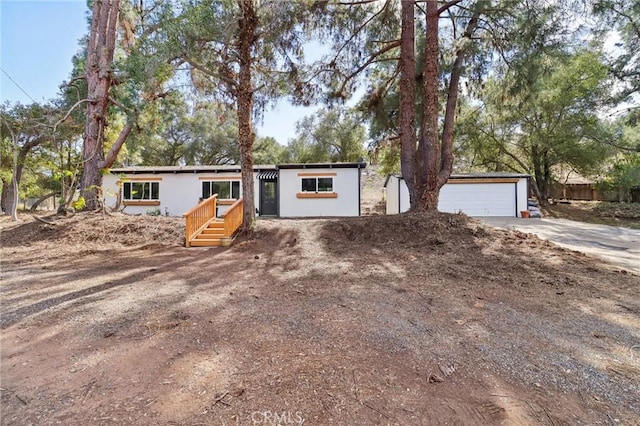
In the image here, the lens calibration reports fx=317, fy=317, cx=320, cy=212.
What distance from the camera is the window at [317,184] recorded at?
14031 millimetres

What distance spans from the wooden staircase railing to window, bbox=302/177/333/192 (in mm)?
5447

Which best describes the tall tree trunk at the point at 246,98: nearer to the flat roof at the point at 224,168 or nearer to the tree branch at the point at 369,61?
the tree branch at the point at 369,61

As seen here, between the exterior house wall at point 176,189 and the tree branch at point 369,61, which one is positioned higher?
the tree branch at point 369,61

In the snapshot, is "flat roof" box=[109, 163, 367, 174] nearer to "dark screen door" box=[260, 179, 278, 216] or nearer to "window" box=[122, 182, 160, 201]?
"window" box=[122, 182, 160, 201]

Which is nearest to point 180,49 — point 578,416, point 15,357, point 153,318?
point 153,318

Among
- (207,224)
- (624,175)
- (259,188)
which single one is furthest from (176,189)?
(624,175)

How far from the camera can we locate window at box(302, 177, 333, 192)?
14031 mm

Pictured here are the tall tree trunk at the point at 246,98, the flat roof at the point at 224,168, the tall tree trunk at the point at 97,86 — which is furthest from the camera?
the flat roof at the point at 224,168

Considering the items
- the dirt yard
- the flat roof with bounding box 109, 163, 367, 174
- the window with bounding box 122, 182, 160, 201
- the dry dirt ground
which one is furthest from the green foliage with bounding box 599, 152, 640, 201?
the window with bounding box 122, 182, 160, 201

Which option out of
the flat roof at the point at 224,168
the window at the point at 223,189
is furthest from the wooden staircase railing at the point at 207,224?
the window at the point at 223,189

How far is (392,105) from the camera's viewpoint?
10266mm

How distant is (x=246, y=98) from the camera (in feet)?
25.3

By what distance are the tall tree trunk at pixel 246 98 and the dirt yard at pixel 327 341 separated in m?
2.72

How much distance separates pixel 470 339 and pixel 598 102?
58.0ft
